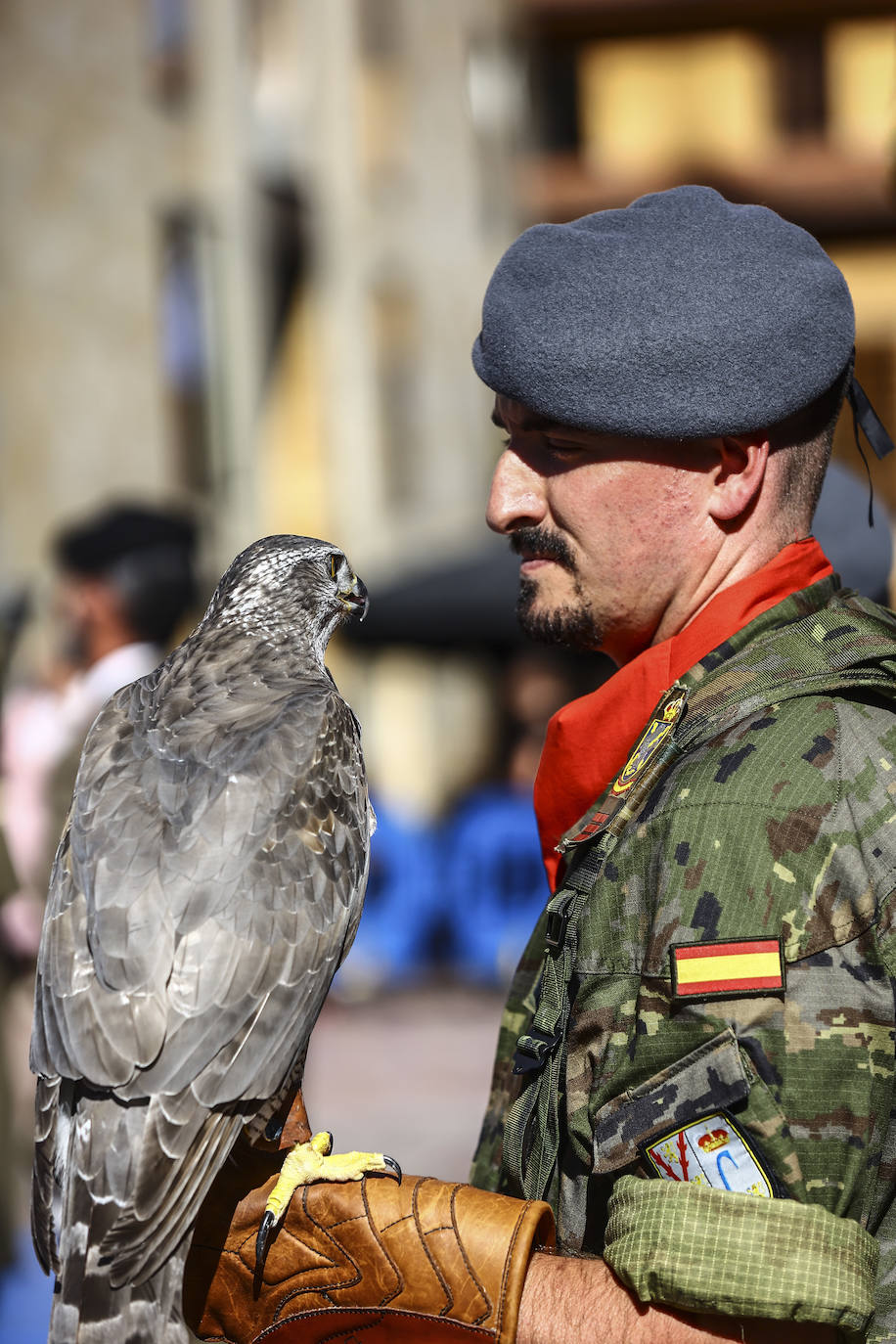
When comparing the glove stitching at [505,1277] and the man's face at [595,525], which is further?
the man's face at [595,525]

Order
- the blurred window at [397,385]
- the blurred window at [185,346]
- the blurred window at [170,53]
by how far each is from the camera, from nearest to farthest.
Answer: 1. the blurred window at [170,53]
2. the blurred window at [185,346]
3. the blurred window at [397,385]

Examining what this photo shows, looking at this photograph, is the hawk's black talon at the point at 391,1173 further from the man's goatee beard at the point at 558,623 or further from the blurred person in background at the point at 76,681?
the blurred person in background at the point at 76,681

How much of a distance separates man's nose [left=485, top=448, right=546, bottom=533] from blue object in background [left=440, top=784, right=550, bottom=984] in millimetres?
8694

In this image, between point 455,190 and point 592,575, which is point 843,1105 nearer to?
point 592,575

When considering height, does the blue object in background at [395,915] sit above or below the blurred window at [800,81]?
below

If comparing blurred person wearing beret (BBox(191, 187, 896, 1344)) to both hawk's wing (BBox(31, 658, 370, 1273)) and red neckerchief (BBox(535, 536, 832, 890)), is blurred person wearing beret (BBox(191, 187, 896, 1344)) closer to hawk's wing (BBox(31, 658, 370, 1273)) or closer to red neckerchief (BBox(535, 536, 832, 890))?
red neckerchief (BBox(535, 536, 832, 890))

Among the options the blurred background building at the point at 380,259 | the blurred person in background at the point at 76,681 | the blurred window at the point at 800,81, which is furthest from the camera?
the blurred window at the point at 800,81

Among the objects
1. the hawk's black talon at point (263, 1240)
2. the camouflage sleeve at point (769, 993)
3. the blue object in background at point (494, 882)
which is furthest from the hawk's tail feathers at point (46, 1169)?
the blue object in background at point (494, 882)

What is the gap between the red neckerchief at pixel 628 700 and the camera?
6.95 ft

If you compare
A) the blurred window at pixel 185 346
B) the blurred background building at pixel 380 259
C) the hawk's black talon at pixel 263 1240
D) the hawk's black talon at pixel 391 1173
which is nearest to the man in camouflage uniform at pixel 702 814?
the hawk's black talon at pixel 391 1173

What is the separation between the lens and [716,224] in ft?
6.81

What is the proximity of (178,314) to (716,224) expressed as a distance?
1391cm

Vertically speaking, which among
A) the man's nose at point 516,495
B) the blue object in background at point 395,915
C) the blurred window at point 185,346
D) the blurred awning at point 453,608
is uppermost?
the man's nose at point 516,495

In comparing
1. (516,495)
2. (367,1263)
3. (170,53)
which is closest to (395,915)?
(170,53)
